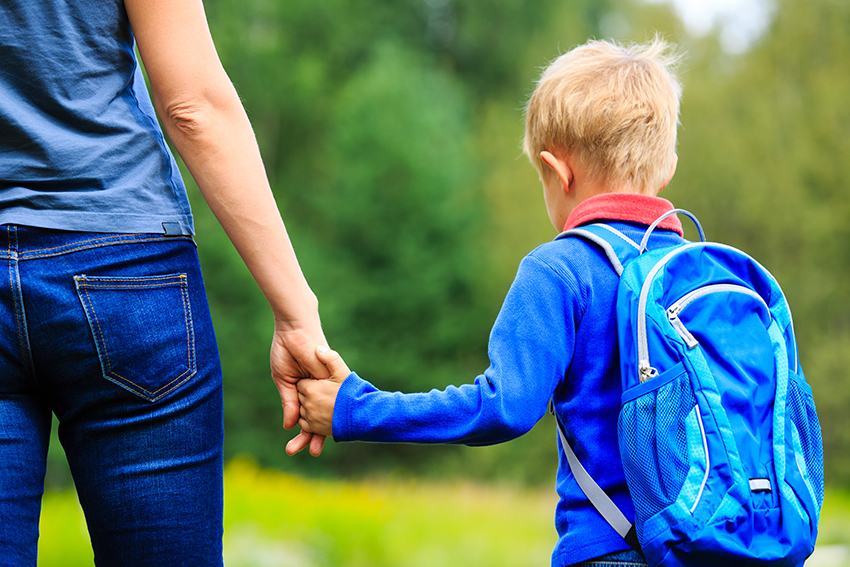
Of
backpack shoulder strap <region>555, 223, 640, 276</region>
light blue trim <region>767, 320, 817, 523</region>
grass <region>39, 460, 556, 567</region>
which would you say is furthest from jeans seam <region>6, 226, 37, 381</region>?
grass <region>39, 460, 556, 567</region>

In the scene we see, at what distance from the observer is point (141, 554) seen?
1.39m

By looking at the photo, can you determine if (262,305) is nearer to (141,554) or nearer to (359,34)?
(359,34)

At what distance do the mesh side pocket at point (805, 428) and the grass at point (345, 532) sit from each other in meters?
3.98

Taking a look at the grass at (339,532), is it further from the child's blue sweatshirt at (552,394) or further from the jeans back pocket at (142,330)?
the jeans back pocket at (142,330)

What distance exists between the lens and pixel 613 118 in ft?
5.74

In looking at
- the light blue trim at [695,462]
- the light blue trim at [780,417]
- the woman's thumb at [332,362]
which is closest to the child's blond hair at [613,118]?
the light blue trim at [780,417]

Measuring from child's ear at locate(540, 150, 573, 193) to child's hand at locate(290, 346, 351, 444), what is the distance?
0.64 m

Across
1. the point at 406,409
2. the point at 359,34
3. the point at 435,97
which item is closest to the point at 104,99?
the point at 406,409

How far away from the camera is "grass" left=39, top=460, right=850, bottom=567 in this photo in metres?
5.10

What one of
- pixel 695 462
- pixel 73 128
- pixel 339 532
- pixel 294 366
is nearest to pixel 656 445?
pixel 695 462

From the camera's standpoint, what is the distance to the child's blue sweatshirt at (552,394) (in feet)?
5.01

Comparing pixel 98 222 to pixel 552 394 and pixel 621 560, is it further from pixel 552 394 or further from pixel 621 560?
pixel 621 560

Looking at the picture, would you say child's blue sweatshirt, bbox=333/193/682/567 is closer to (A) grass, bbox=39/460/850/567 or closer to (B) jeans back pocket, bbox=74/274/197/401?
(B) jeans back pocket, bbox=74/274/197/401

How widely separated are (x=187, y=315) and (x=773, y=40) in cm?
1696
